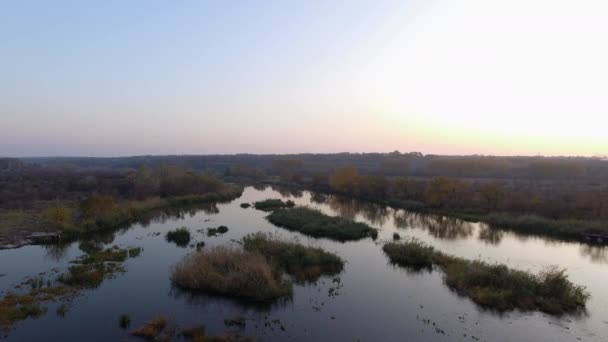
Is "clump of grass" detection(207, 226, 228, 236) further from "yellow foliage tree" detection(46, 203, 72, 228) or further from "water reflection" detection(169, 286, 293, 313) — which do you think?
"water reflection" detection(169, 286, 293, 313)

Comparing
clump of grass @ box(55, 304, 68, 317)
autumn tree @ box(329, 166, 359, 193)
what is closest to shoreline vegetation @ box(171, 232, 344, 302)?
clump of grass @ box(55, 304, 68, 317)

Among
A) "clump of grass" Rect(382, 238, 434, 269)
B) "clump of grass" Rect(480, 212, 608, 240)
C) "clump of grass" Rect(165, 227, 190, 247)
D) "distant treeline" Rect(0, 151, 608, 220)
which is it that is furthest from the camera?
"distant treeline" Rect(0, 151, 608, 220)

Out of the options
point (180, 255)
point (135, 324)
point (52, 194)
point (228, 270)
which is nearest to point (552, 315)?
point (228, 270)

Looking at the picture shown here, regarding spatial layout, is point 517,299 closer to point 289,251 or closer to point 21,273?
point 289,251

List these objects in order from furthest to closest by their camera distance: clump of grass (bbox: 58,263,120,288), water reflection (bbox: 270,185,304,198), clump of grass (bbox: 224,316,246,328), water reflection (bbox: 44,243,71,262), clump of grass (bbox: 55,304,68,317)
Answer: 1. water reflection (bbox: 270,185,304,198)
2. water reflection (bbox: 44,243,71,262)
3. clump of grass (bbox: 58,263,120,288)
4. clump of grass (bbox: 55,304,68,317)
5. clump of grass (bbox: 224,316,246,328)

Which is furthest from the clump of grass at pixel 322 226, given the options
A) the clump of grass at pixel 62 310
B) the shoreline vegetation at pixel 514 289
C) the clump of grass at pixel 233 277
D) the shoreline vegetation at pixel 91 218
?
the clump of grass at pixel 62 310

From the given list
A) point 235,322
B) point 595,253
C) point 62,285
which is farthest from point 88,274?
point 595,253
